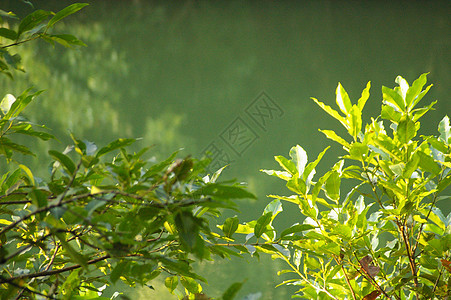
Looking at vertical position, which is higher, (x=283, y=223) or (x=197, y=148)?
(x=197, y=148)

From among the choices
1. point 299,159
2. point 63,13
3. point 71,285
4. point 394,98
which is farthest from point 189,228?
point 394,98

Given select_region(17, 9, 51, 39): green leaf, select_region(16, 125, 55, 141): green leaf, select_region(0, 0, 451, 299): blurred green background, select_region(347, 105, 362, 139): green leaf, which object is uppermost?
select_region(0, 0, 451, 299): blurred green background

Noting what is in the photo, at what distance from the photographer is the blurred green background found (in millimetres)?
2164

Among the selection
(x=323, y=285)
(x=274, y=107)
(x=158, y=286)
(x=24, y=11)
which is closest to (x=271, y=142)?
(x=274, y=107)

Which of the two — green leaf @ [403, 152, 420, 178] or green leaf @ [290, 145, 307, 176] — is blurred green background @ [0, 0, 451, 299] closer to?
green leaf @ [290, 145, 307, 176]

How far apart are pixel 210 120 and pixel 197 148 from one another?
164 millimetres

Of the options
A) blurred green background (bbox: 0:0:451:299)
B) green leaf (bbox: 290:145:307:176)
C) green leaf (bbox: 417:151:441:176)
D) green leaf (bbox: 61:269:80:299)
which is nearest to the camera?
green leaf (bbox: 61:269:80:299)

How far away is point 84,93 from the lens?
2297 mm

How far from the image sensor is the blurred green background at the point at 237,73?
2.16 meters

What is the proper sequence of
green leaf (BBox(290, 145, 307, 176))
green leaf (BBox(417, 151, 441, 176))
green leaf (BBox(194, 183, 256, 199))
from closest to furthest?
green leaf (BBox(194, 183, 256, 199))
green leaf (BBox(417, 151, 441, 176))
green leaf (BBox(290, 145, 307, 176))

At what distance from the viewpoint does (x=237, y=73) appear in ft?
7.28

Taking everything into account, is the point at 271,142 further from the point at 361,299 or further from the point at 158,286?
the point at 361,299

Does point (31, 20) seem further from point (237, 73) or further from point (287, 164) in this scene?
point (237, 73)

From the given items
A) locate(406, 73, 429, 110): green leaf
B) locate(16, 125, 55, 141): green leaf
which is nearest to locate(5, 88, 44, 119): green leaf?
locate(16, 125, 55, 141): green leaf
